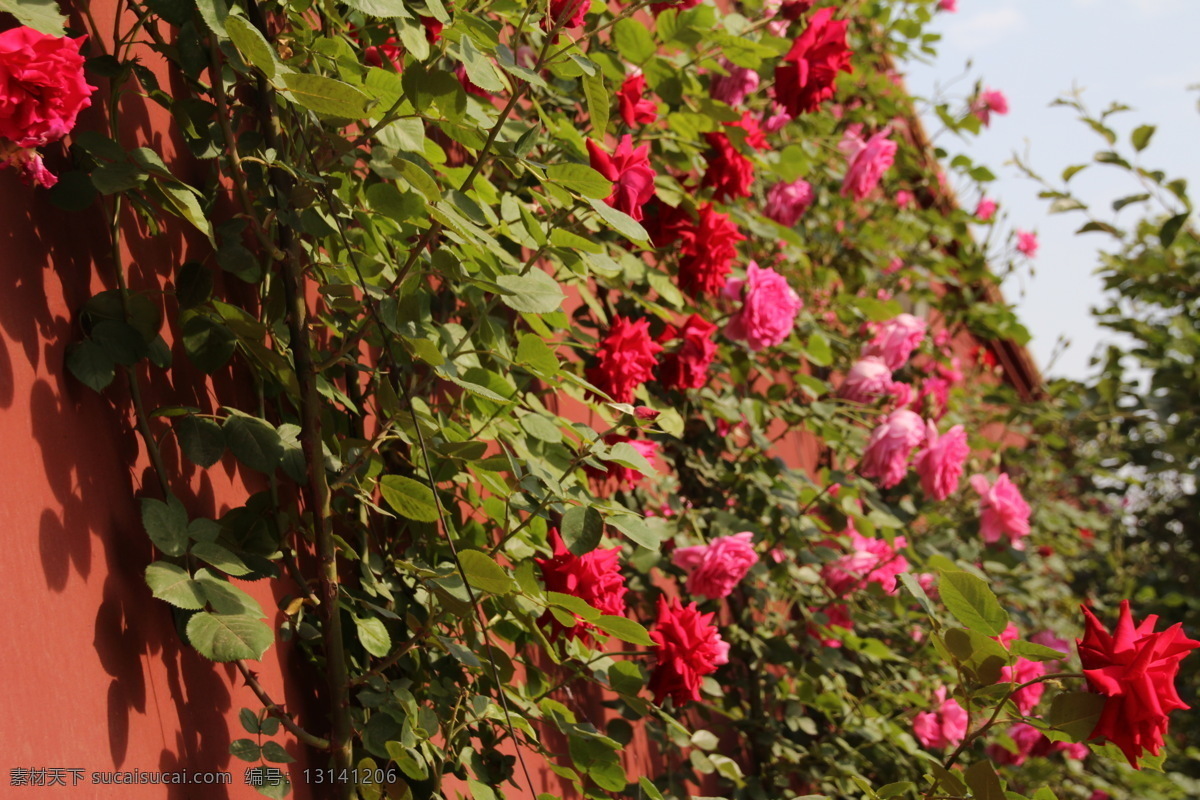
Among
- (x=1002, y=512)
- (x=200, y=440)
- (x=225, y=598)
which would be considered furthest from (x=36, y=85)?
(x=1002, y=512)

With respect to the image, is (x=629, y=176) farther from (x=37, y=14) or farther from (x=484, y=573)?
(x=37, y=14)

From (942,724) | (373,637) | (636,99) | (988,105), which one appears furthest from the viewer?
(988,105)

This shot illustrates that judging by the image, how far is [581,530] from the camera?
1.11 metres

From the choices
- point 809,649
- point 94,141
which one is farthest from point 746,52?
point 809,649

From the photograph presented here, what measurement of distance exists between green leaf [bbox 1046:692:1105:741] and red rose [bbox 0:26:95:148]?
41.5 inches

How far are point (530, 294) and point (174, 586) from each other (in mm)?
442

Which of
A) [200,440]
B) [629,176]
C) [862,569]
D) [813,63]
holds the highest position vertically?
[813,63]

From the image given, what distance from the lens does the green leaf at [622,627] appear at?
3.80 ft

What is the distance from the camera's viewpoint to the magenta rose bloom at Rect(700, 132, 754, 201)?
187 centimetres

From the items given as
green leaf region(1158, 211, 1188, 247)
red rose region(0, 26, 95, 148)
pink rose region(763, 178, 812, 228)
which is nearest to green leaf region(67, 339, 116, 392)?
red rose region(0, 26, 95, 148)

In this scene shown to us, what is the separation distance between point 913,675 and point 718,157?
129 centimetres

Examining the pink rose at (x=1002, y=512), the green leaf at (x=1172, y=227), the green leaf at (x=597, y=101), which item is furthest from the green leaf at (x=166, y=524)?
the green leaf at (x=1172, y=227)

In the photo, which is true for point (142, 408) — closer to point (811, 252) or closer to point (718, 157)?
point (718, 157)

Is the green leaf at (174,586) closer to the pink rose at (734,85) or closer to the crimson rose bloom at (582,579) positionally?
the crimson rose bloom at (582,579)
